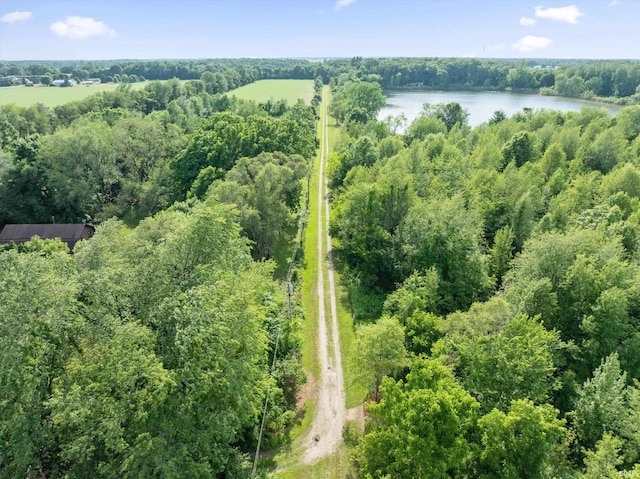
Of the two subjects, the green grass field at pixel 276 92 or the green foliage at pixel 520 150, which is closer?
the green foliage at pixel 520 150

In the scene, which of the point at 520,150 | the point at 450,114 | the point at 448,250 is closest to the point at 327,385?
the point at 448,250

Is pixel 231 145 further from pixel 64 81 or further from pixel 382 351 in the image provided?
pixel 64 81

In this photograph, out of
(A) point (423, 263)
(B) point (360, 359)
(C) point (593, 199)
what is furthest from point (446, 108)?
(B) point (360, 359)

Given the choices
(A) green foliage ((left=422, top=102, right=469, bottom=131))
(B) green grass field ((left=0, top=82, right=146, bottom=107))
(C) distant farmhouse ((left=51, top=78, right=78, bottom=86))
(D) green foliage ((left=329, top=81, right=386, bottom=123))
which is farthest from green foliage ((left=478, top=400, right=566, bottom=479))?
(C) distant farmhouse ((left=51, top=78, right=78, bottom=86))

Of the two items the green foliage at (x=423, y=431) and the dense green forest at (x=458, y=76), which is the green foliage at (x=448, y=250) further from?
the dense green forest at (x=458, y=76)

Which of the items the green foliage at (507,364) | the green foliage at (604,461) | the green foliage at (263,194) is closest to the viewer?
the green foliage at (604,461)

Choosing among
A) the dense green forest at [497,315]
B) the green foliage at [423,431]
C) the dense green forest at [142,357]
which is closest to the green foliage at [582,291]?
the dense green forest at [497,315]

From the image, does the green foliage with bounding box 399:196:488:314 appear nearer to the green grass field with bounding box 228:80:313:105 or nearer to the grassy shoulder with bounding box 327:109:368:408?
the grassy shoulder with bounding box 327:109:368:408
